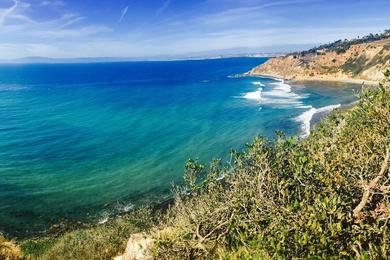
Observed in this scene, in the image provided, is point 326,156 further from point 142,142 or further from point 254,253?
point 142,142

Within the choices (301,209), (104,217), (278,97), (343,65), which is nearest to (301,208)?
(301,209)

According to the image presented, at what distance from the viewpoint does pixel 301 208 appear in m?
12.8

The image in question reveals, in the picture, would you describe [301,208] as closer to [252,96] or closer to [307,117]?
[307,117]

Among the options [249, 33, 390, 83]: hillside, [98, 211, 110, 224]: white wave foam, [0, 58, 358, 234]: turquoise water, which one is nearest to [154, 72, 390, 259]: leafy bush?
[98, 211, 110, 224]: white wave foam

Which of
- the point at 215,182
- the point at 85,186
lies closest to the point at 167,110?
the point at 85,186

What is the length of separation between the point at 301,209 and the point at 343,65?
159m

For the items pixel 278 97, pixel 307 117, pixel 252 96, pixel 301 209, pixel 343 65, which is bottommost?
pixel 307 117

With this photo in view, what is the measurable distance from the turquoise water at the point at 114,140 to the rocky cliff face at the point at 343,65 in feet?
63.1

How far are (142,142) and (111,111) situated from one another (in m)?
38.4

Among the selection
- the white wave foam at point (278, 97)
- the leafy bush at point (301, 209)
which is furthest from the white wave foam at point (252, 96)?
the leafy bush at point (301, 209)

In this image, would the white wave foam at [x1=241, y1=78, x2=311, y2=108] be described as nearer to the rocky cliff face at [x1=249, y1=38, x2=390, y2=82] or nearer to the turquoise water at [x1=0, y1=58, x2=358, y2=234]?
the turquoise water at [x1=0, y1=58, x2=358, y2=234]

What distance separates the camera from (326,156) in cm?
1688

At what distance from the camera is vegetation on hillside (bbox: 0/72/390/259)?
1180cm

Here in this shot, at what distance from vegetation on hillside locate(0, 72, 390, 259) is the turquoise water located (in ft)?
85.7
